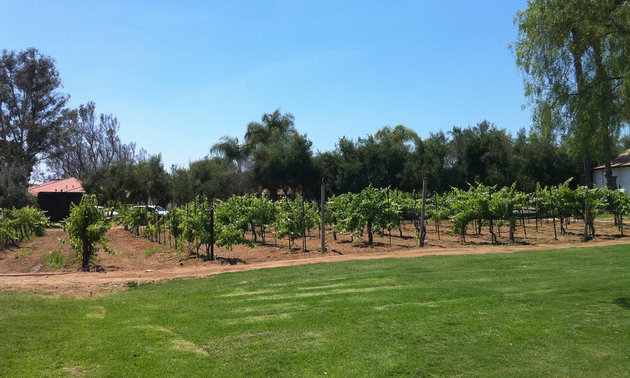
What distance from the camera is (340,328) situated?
645cm

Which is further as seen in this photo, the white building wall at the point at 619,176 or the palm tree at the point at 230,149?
the palm tree at the point at 230,149

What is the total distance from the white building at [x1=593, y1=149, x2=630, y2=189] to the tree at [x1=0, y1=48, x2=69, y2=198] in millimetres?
53720

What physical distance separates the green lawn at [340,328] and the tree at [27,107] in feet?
161

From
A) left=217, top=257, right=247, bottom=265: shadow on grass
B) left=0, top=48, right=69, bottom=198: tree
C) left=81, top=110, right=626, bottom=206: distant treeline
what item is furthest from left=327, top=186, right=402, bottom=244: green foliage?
left=0, top=48, right=69, bottom=198: tree

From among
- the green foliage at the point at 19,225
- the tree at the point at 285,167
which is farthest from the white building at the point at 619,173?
the green foliage at the point at 19,225

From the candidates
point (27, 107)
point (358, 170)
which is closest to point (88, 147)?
point (27, 107)

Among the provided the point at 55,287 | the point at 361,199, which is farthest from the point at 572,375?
the point at 361,199

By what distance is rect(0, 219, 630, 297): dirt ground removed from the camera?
11.5 metres

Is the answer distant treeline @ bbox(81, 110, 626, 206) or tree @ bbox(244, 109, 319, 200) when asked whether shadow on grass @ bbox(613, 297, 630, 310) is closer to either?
distant treeline @ bbox(81, 110, 626, 206)

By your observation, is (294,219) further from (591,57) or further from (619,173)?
(619,173)

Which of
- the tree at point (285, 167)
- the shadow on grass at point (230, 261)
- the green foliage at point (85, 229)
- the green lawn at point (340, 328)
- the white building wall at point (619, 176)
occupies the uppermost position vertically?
the tree at point (285, 167)

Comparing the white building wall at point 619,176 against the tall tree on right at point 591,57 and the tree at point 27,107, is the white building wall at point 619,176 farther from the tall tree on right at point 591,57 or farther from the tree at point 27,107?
the tree at point 27,107

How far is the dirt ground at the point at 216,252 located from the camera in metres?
11.5

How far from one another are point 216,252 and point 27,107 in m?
43.9
